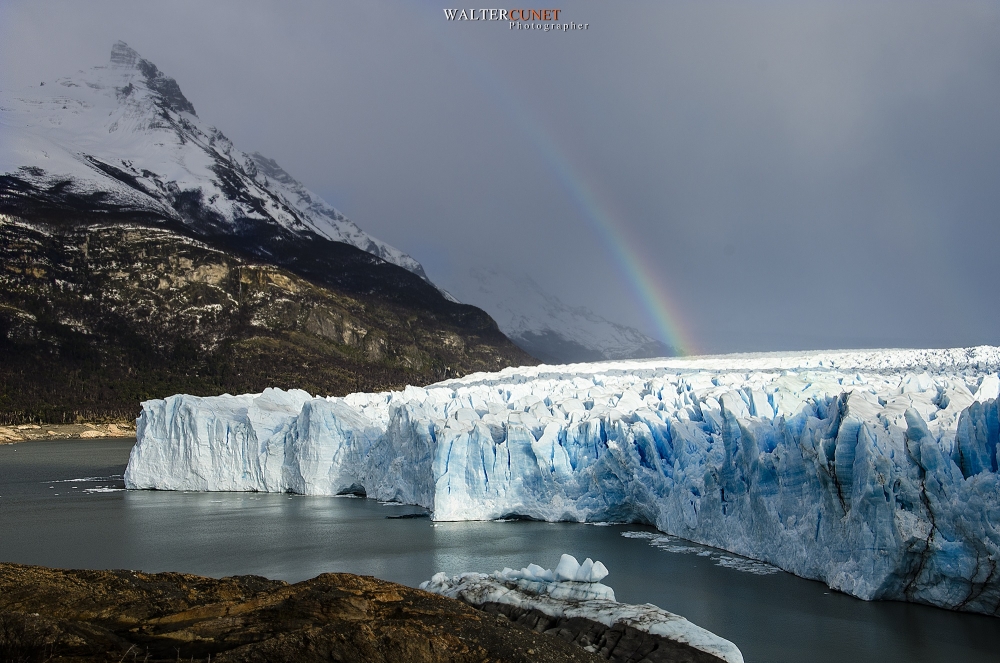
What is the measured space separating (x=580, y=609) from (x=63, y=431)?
54241mm

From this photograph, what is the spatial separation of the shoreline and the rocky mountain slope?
1472 mm

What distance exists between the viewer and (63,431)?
172 ft

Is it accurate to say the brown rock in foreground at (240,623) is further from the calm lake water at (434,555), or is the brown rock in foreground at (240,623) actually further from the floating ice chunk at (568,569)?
the calm lake water at (434,555)

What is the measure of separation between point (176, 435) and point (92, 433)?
32.0m

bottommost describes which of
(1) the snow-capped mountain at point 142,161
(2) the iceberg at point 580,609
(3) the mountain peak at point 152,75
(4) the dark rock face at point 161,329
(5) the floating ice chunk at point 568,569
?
(2) the iceberg at point 580,609

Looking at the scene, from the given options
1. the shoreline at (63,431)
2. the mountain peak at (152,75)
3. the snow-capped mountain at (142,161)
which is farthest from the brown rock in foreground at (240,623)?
the mountain peak at (152,75)

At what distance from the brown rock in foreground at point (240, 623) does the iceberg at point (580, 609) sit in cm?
109

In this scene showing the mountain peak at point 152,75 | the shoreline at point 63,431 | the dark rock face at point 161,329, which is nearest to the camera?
the shoreline at point 63,431

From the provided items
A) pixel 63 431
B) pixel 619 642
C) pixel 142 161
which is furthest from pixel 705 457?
pixel 142 161

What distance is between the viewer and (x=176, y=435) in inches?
1025

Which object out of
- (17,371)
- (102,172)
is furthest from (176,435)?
(102,172)

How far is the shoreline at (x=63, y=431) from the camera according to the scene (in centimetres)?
5050

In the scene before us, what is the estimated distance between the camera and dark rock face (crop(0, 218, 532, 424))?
58.3m

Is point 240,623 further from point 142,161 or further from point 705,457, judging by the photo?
point 142,161
